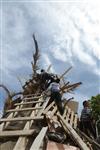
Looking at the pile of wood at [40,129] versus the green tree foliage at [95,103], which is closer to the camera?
the pile of wood at [40,129]

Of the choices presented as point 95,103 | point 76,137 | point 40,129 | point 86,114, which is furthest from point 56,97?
point 95,103

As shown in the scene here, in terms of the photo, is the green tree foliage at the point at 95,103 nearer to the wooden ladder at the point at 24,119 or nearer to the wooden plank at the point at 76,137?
the wooden ladder at the point at 24,119

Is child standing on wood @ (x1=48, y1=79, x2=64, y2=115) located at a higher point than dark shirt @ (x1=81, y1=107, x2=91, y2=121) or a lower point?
higher

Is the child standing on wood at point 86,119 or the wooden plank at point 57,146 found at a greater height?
the child standing on wood at point 86,119

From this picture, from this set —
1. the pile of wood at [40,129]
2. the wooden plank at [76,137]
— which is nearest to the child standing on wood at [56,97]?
the pile of wood at [40,129]

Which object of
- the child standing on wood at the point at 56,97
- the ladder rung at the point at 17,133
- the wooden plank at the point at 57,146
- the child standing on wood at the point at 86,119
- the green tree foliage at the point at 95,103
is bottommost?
the wooden plank at the point at 57,146

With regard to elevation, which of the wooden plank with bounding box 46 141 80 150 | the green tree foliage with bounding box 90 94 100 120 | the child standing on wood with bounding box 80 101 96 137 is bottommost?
the wooden plank with bounding box 46 141 80 150

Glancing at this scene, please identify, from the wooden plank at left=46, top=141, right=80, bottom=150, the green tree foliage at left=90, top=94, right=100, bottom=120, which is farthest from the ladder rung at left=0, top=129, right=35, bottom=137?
the green tree foliage at left=90, top=94, right=100, bottom=120

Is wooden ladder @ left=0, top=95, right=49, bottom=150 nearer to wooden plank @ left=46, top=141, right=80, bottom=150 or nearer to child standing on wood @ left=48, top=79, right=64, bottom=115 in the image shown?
child standing on wood @ left=48, top=79, right=64, bottom=115

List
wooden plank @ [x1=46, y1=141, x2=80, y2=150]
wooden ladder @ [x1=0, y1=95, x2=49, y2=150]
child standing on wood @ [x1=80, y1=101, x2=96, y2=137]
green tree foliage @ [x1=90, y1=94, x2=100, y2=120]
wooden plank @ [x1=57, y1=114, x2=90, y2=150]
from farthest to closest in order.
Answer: green tree foliage @ [x1=90, y1=94, x2=100, y2=120]
child standing on wood @ [x1=80, y1=101, x2=96, y2=137]
wooden ladder @ [x1=0, y1=95, x2=49, y2=150]
wooden plank @ [x1=46, y1=141, x2=80, y2=150]
wooden plank @ [x1=57, y1=114, x2=90, y2=150]

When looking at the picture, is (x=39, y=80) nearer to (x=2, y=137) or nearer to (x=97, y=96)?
(x=2, y=137)

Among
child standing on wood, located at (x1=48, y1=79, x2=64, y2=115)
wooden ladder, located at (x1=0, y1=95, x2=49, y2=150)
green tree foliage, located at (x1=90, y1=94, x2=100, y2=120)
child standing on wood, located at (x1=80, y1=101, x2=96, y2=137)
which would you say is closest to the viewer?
wooden ladder, located at (x1=0, y1=95, x2=49, y2=150)

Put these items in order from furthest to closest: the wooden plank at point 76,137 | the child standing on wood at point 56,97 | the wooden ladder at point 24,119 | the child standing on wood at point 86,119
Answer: the child standing on wood at point 86,119
the child standing on wood at point 56,97
the wooden ladder at point 24,119
the wooden plank at point 76,137

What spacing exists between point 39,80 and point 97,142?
3.38m
